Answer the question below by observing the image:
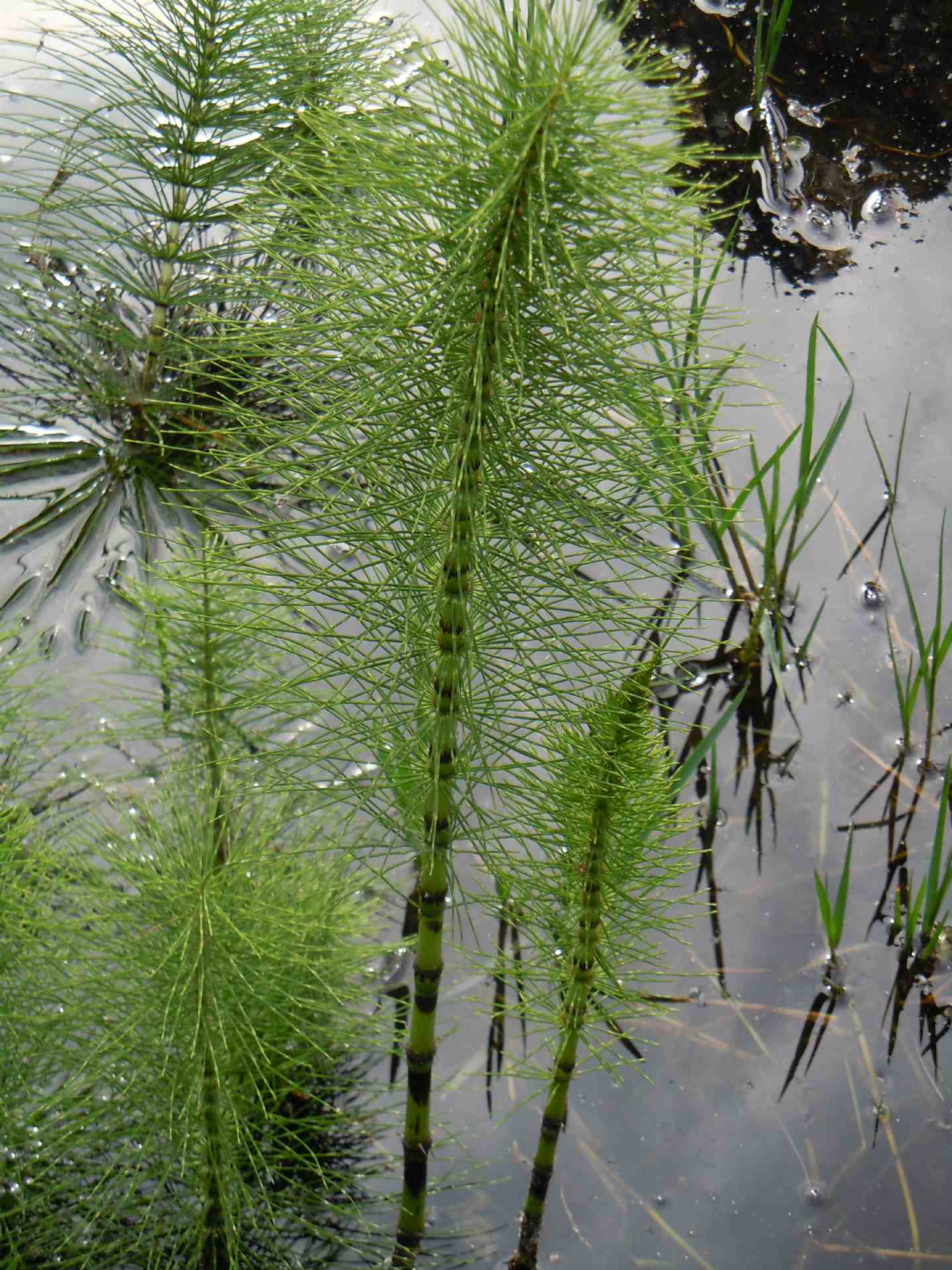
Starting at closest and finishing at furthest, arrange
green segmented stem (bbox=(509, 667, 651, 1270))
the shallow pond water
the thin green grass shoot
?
green segmented stem (bbox=(509, 667, 651, 1270)), the shallow pond water, the thin green grass shoot

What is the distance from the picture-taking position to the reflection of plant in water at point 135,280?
2.67 metres

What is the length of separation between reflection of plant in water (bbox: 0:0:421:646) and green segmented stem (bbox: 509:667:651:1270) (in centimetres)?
124

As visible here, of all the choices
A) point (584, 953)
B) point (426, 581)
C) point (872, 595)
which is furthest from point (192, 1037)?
point (872, 595)

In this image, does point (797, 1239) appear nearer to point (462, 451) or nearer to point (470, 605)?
point (470, 605)

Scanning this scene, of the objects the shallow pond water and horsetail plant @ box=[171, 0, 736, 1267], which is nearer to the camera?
horsetail plant @ box=[171, 0, 736, 1267]

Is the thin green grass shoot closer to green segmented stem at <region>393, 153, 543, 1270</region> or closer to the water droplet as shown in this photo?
the water droplet

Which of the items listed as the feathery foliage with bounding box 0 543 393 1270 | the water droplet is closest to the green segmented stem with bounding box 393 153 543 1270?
the feathery foliage with bounding box 0 543 393 1270

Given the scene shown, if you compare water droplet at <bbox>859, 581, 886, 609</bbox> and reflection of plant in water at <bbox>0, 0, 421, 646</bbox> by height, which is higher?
reflection of plant in water at <bbox>0, 0, 421, 646</bbox>

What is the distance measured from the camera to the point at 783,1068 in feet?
6.82

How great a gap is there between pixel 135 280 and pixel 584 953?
6.04ft

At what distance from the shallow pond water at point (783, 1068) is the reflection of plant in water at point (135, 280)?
373 millimetres

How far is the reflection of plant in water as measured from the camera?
2666 mm

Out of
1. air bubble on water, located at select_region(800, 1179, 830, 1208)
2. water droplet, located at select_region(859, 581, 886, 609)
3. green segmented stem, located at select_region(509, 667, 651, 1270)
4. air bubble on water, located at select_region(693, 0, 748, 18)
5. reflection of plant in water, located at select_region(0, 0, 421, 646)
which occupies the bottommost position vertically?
air bubble on water, located at select_region(800, 1179, 830, 1208)

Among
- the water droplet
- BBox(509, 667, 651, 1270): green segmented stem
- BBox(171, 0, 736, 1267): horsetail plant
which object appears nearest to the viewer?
BBox(171, 0, 736, 1267): horsetail plant
